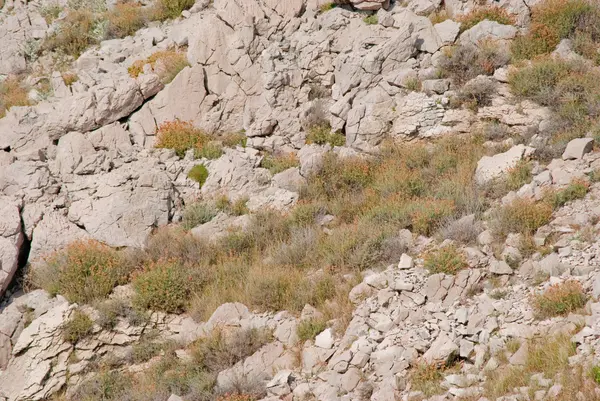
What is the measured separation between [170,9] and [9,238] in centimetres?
891

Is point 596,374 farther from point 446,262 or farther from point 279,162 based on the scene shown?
point 279,162

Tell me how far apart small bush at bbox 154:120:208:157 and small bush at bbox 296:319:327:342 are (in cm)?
577

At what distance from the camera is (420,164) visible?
12.0 meters

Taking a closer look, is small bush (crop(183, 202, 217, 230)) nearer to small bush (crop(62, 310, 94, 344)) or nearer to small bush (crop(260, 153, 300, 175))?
small bush (crop(260, 153, 300, 175))

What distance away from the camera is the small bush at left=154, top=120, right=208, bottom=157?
44.0 feet

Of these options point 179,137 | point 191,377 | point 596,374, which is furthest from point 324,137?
point 596,374

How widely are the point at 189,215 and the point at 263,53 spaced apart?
15.7ft

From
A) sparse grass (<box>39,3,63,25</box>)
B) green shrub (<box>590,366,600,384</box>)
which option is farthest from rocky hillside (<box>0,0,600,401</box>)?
sparse grass (<box>39,3,63,25</box>)

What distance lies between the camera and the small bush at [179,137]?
13.4 meters

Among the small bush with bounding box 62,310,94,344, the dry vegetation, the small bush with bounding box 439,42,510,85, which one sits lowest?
the dry vegetation

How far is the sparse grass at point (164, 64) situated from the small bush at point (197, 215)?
3990 millimetres

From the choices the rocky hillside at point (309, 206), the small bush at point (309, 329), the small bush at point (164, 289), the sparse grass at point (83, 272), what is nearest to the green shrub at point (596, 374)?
the rocky hillside at point (309, 206)

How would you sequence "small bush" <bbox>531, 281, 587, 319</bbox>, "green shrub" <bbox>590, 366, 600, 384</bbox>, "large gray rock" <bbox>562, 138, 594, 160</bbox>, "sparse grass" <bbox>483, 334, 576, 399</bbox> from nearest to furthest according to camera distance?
"green shrub" <bbox>590, 366, 600, 384</bbox>
"sparse grass" <bbox>483, 334, 576, 399</bbox>
"small bush" <bbox>531, 281, 587, 319</bbox>
"large gray rock" <bbox>562, 138, 594, 160</bbox>

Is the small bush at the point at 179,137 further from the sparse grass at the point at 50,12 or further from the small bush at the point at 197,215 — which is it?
the sparse grass at the point at 50,12
